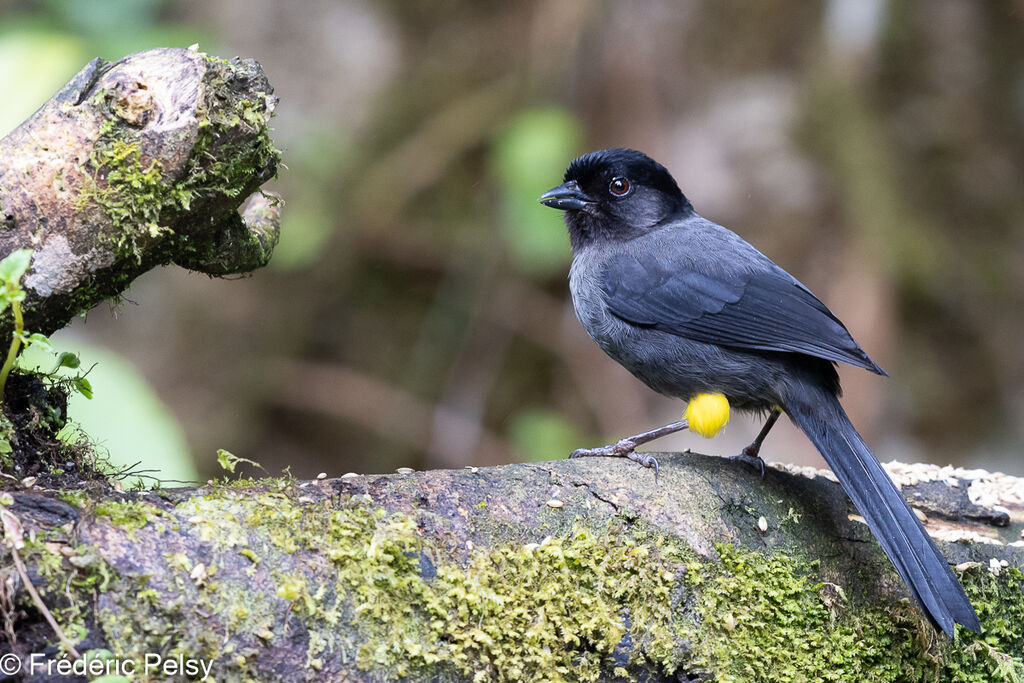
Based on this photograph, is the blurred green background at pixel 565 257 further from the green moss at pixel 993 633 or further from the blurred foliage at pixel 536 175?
the green moss at pixel 993 633

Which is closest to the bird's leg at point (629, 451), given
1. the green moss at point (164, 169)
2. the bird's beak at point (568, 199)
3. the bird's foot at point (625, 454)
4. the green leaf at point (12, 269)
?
the bird's foot at point (625, 454)

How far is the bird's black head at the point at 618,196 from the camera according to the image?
148 inches

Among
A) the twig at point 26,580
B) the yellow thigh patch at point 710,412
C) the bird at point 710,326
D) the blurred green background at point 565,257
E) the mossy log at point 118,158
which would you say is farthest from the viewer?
the blurred green background at point 565,257

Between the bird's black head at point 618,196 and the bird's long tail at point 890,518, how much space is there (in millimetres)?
1206

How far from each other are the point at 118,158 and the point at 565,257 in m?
4.38

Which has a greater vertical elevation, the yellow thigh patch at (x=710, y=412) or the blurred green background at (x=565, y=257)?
the blurred green background at (x=565, y=257)

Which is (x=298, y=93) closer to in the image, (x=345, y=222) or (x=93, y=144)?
(x=345, y=222)

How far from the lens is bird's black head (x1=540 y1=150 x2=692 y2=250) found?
3.75 meters

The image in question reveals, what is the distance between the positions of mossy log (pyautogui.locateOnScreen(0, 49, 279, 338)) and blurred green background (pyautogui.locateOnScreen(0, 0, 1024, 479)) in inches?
165

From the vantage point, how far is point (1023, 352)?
6.52 m

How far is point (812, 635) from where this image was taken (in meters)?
2.27

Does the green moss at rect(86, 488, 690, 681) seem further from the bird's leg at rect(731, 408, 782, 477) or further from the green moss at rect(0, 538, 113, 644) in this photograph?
the bird's leg at rect(731, 408, 782, 477)

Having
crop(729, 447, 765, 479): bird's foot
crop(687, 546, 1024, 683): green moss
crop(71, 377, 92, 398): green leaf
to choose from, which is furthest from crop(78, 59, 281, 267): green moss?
crop(729, 447, 765, 479): bird's foot

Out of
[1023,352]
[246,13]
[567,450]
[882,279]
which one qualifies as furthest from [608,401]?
[246,13]
